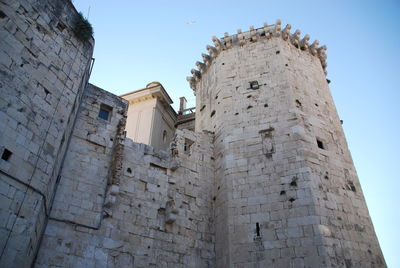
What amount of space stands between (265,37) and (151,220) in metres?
7.89

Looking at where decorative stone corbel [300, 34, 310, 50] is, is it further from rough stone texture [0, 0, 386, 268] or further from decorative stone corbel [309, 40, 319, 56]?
rough stone texture [0, 0, 386, 268]

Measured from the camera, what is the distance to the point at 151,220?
350 inches

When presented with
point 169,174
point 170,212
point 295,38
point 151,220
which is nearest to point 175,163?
point 169,174

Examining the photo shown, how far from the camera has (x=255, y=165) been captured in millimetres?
9891

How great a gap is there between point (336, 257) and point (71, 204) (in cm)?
607

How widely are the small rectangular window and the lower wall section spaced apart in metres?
0.96

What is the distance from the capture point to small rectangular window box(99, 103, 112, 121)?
9.84 metres

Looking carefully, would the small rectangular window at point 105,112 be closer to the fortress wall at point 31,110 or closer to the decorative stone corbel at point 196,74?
the fortress wall at point 31,110

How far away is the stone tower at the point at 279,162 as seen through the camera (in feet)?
27.2

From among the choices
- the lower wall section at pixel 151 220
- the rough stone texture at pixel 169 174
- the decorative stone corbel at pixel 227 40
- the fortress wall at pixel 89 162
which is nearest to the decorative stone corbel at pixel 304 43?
the rough stone texture at pixel 169 174

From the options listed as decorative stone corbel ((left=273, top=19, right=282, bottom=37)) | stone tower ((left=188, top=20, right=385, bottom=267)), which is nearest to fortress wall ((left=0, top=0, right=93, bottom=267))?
stone tower ((left=188, top=20, right=385, bottom=267))

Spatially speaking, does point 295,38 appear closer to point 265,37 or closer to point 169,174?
point 265,37

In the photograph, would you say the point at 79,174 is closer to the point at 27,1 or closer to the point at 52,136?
the point at 52,136

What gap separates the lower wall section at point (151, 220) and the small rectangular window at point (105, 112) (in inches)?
37.8
